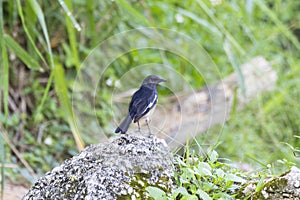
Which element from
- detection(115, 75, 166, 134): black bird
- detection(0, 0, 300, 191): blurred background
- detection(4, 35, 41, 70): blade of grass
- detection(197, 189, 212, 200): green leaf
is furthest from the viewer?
detection(0, 0, 300, 191): blurred background

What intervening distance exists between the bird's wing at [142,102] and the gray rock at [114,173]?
0.18 feet

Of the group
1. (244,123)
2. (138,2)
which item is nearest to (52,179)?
(138,2)

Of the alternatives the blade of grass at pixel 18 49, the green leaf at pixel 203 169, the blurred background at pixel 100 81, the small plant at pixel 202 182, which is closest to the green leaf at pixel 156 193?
the small plant at pixel 202 182

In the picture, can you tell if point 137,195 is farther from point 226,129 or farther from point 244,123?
point 244,123

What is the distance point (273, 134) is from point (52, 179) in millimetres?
2865

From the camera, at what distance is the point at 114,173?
1445mm

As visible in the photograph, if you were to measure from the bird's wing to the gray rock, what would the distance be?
55 mm

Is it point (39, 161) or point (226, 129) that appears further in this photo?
point (226, 129)

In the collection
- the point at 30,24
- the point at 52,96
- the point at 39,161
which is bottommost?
the point at 39,161

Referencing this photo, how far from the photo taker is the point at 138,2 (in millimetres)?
3502

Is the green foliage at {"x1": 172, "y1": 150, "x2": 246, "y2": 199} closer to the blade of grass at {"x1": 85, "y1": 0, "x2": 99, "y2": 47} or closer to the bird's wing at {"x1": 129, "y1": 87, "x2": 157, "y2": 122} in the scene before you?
the bird's wing at {"x1": 129, "y1": 87, "x2": 157, "y2": 122}

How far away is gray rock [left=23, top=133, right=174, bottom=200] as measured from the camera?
4.66 feet

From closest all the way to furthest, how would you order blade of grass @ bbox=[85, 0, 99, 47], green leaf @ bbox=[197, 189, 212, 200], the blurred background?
1. green leaf @ bbox=[197, 189, 212, 200]
2. blade of grass @ bbox=[85, 0, 99, 47]
3. the blurred background

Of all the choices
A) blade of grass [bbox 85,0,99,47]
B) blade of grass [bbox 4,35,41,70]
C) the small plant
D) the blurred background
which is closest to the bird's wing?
the small plant
